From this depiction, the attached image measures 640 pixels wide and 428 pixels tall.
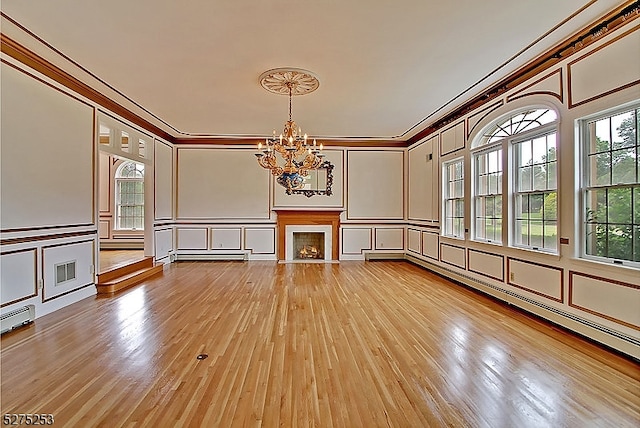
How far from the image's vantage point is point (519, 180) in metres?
4.62

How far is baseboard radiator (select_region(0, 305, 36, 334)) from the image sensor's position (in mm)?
3497

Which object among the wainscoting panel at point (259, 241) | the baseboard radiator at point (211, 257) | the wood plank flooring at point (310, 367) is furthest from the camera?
Answer: the wainscoting panel at point (259, 241)

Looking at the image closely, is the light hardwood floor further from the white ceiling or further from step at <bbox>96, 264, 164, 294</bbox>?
the white ceiling

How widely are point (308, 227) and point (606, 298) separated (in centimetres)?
624

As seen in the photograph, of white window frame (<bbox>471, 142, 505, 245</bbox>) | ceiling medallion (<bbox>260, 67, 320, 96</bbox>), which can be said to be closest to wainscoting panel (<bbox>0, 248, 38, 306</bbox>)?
ceiling medallion (<bbox>260, 67, 320, 96</bbox>)

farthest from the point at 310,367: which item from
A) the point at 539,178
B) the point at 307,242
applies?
the point at 307,242

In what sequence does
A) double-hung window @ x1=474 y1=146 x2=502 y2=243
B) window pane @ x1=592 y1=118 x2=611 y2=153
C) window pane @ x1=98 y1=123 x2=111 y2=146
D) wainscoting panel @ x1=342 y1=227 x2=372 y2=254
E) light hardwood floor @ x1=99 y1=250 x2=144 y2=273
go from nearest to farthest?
window pane @ x1=592 y1=118 x2=611 y2=153, double-hung window @ x1=474 y1=146 x2=502 y2=243, window pane @ x1=98 y1=123 x2=111 y2=146, light hardwood floor @ x1=99 y1=250 x2=144 y2=273, wainscoting panel @ x1=342 y1=227 x2=372 y2=254

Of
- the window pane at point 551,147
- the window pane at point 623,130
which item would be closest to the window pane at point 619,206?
the window pane at point 623,130

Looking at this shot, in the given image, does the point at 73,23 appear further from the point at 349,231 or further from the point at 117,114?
the point at 349,231

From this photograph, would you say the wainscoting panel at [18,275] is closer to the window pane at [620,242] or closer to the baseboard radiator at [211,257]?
the baseboard radiator at [211,257]

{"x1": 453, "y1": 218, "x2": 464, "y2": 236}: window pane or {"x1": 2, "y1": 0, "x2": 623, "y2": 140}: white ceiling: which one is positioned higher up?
{"x1": 2, "y1": 0, "x2": 623, "y2": 140}: white ceiling

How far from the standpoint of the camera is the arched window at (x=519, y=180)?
4.05 metres

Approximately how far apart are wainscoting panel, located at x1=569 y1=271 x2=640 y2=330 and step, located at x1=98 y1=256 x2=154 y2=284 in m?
6.30

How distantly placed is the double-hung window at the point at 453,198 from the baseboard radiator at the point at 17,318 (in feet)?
20.8
